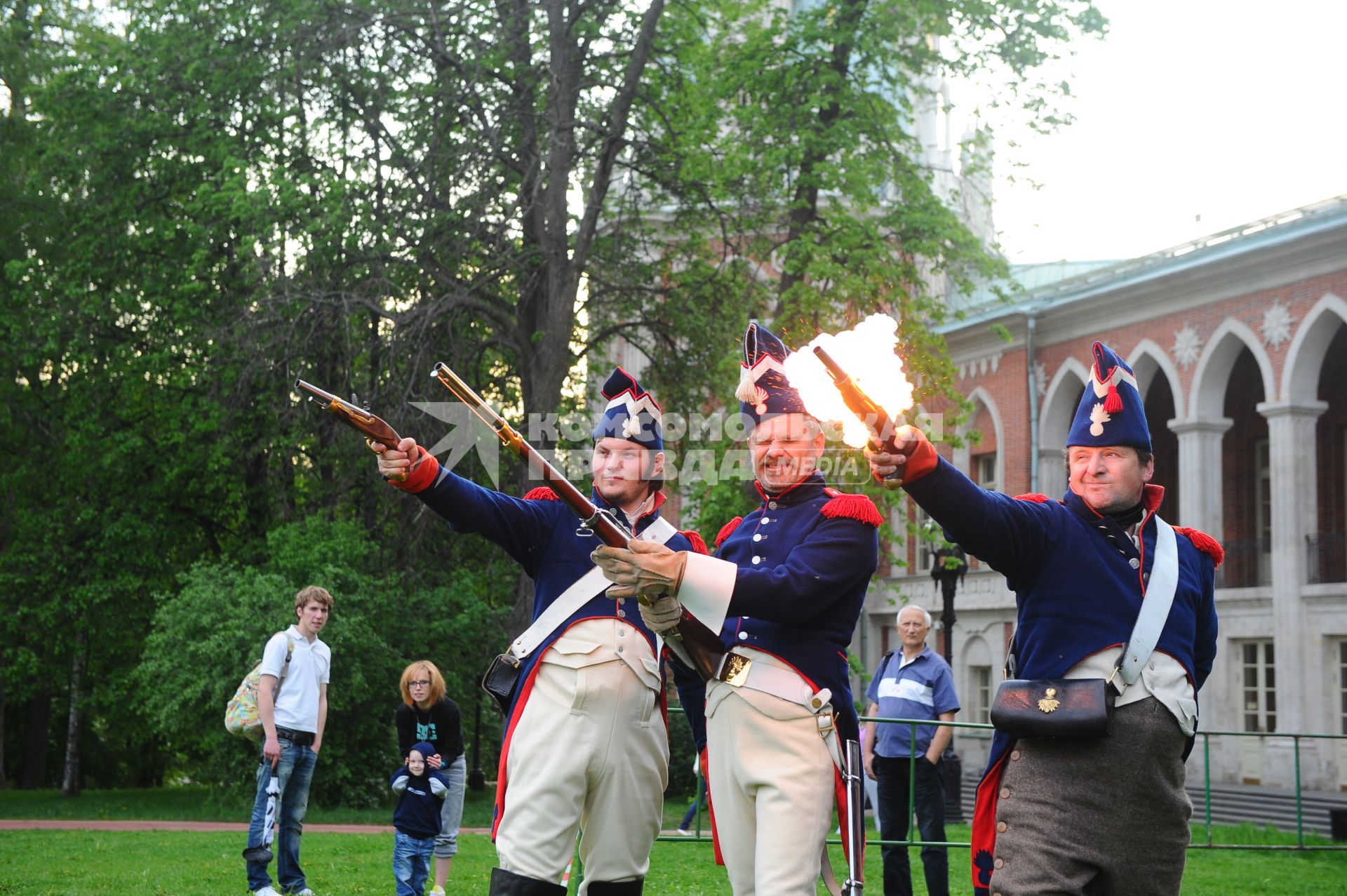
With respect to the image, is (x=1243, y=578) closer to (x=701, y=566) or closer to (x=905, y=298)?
(x=905, y=298)

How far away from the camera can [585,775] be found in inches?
214

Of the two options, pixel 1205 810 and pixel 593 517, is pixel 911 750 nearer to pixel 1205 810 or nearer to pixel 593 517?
pixel 1205 810

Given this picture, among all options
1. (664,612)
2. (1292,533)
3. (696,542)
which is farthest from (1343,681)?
(664,612)

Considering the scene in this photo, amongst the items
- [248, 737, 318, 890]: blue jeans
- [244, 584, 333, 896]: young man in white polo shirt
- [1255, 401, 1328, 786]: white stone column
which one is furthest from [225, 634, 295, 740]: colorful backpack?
[1255, 401, 1328, 786]: white stone column

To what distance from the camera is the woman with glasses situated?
401 inches

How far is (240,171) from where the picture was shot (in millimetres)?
21703

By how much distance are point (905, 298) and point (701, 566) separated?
64.1ft

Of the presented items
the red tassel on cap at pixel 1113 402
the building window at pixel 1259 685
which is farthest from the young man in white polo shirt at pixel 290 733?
the building window at pixel 1259 685

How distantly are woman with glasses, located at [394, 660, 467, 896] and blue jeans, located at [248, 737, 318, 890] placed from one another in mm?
732

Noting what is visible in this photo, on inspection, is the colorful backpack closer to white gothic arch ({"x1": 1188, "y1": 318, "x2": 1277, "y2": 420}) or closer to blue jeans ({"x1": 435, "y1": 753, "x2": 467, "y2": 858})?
blue jeans ({"x1": 435, "y1": 753, "x2": 467, "y2": 858})

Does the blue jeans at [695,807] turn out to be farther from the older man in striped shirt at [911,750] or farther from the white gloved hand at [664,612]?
the white gloved hand at [664,612]

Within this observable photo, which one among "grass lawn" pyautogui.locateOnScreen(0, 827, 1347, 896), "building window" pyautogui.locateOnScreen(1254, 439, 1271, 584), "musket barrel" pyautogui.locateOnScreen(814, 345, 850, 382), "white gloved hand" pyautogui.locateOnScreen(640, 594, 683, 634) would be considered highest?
"building window" pyautogui.locateOnScreen(1254, 439, 1271, 584)

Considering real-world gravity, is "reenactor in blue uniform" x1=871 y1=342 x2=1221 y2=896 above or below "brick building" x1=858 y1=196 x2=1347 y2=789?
below

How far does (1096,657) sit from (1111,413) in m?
0.80
